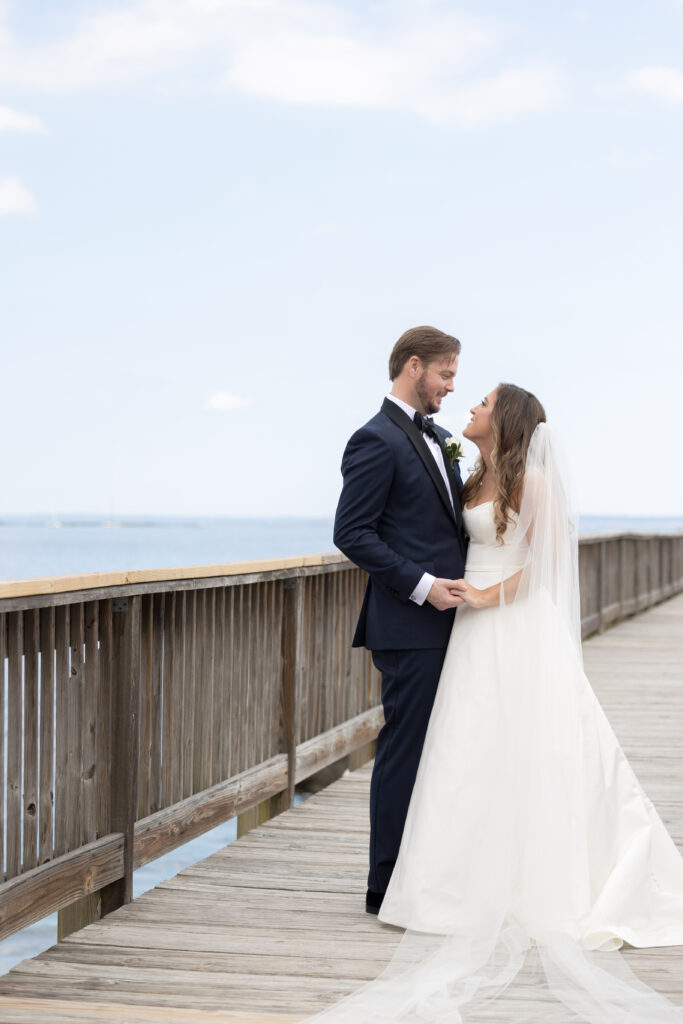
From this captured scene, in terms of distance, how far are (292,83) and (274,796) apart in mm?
67614

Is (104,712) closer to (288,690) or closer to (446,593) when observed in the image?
(446,593)

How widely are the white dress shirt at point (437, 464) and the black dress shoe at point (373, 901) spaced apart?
0.95 metres

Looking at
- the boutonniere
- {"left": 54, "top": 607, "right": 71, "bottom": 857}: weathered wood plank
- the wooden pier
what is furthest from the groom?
{"left": 54, "top": 607, "right": 71, "bottom": 857}: weathered wood plank

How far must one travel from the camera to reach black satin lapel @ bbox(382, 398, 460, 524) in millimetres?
3846

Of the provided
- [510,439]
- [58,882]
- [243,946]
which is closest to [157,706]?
[58,882]

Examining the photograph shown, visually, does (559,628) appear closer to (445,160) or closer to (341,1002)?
(341,1002)

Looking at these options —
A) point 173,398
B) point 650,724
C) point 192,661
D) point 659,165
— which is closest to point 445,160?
point 659,165

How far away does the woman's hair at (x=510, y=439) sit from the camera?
3822mm

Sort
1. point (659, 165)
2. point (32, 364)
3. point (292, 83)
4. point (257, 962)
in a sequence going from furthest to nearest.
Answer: point (32, 364), point (292, 83), point (659, 165), point (257, 962)

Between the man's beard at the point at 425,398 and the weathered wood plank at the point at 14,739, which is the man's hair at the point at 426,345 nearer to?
the man's beard at the point at 425,398

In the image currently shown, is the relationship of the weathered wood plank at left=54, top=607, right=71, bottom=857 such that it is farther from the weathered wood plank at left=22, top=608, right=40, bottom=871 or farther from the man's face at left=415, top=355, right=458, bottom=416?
the man's face at left=415, top=355, right=458, bottom=416

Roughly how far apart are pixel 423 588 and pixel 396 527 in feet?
0.75

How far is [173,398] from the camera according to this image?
122562mm

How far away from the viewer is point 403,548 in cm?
385
